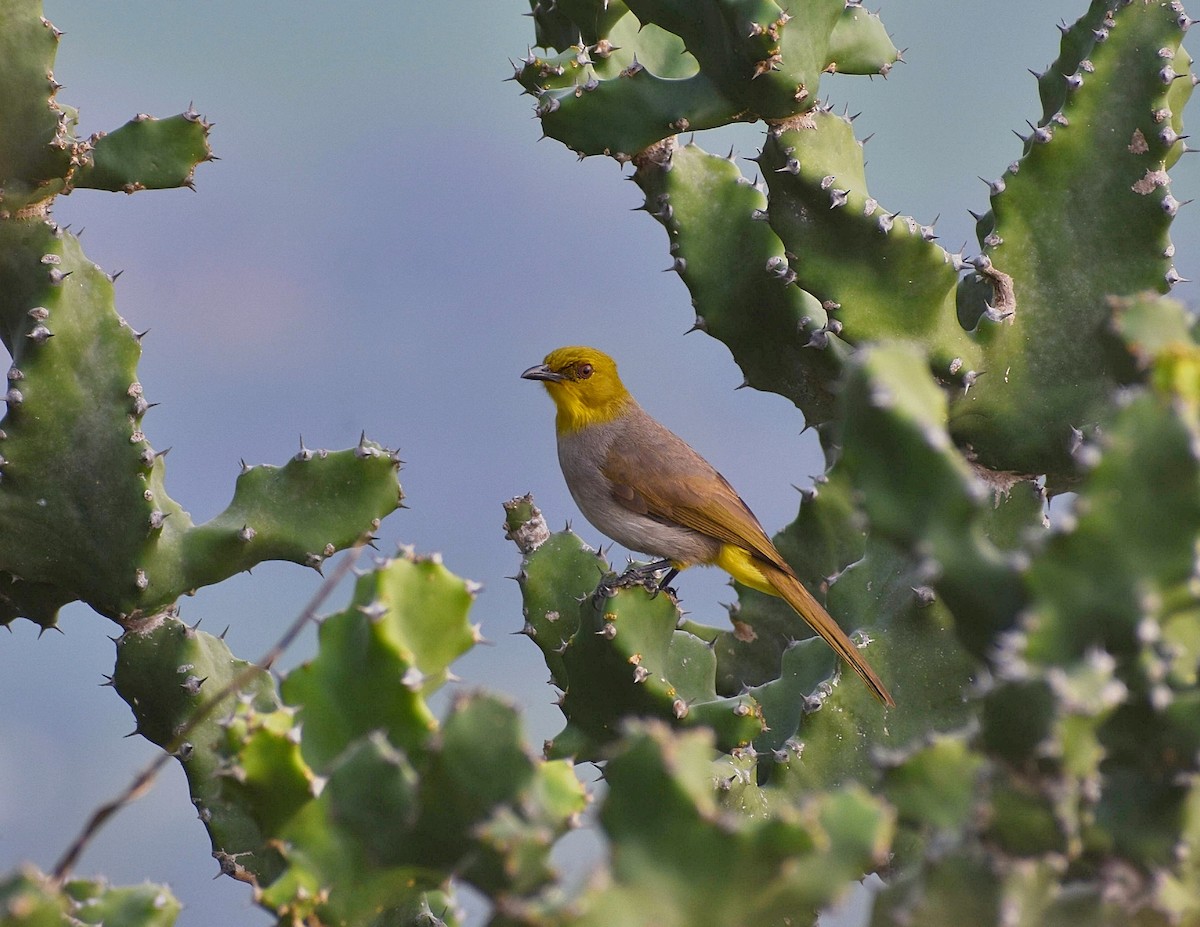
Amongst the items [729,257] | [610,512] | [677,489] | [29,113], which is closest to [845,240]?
[729,257]

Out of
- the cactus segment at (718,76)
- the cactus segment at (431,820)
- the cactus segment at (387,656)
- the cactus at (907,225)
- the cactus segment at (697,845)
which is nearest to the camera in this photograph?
the cactus segment at (697,845)

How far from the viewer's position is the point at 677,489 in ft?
14.2

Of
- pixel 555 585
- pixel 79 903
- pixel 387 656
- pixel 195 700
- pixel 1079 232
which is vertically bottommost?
pixel 79 903

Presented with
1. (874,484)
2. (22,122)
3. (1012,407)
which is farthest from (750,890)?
(22,122)

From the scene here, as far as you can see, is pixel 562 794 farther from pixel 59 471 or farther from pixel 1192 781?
pixel 59 471

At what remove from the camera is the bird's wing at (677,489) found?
4.16 m

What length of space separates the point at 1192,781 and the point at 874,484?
0.56 meters

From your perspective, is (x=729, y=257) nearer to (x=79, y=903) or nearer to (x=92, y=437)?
(x=92, y=437)

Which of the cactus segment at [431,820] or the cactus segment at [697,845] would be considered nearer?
the cactus segment at [697,845]

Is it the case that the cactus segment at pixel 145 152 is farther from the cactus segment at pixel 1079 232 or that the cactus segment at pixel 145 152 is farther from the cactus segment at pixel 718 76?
the cactus segment at pixel 1079 232

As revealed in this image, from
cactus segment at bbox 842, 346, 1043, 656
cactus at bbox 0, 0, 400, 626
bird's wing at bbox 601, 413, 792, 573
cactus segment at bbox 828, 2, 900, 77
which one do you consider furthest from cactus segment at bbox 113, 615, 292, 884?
cactus segment at bbox 828, 2, 900, 77

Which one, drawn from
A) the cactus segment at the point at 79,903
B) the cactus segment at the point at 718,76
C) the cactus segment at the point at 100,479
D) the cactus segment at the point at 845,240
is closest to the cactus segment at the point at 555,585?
the cactus segment at the point at 100,479

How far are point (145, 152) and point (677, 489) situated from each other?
183 cm

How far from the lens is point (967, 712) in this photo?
3.53 meters
